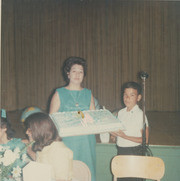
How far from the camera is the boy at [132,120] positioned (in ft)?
6.47

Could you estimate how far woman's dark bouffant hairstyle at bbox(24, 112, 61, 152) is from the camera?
1415mm

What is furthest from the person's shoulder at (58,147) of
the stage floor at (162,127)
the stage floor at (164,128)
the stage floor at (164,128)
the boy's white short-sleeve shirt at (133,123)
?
the stage floor at (164,128)

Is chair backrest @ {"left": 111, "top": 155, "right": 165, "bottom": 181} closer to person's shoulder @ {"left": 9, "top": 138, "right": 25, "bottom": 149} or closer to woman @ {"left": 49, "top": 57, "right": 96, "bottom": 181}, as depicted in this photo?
woman @ {"left": 49, "top": 57, "right": 96, "bottom": 181}

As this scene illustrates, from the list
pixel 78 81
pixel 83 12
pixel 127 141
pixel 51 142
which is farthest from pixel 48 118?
pixel 83 12

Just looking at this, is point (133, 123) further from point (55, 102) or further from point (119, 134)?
point (55, 102)

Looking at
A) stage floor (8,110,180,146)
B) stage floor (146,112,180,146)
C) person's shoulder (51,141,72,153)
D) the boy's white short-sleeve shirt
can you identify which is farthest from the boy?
stage floor (146,112,180,146)

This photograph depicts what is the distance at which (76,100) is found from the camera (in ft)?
6.21

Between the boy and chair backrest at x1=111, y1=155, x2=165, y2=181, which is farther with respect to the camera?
the boy

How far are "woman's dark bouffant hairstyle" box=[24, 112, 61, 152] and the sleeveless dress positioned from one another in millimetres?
427

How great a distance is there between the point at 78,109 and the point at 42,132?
0.52 m

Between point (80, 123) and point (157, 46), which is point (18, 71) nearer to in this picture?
point (157, 46)

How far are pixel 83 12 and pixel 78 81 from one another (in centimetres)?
452

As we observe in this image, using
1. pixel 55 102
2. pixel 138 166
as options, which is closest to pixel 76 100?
pixel 55 102

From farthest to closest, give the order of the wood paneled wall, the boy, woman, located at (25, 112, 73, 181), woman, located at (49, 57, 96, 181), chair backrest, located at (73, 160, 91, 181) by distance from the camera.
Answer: the wood paneled wall
the boy
woman, located at (49, 57, 96, 181)
chair backrest, located at (73, 160, 91, 181)
woman, located at (25, 112, 73, 181)
